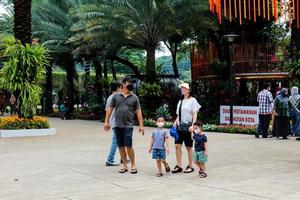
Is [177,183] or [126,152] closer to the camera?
[177,183]

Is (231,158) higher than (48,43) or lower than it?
lower

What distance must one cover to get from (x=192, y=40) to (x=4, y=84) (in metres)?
17.5

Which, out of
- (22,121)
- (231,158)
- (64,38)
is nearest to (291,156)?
(231,158)

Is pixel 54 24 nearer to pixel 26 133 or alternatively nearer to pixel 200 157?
pixel 26 133

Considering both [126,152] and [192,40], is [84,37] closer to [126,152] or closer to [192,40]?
[192,40]

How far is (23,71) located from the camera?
713 inches

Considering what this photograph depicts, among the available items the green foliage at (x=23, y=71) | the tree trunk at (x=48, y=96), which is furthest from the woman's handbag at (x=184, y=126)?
the tree trunk at (x=48, y=96)

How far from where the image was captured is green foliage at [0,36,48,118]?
17.9 meters

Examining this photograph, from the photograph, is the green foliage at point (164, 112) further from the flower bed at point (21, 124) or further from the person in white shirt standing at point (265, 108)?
the person in white shirt standing at point (265, 108)

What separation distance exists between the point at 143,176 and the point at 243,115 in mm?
11384

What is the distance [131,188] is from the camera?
7.88 meters

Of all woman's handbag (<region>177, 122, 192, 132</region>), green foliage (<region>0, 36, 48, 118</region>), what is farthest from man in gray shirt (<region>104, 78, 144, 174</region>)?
green foliage (<region>0, 36, 48, 118</region>)

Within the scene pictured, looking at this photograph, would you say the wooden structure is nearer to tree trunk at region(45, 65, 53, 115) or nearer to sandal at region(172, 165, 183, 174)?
tree trunk at region(45, 65, 53, 115)

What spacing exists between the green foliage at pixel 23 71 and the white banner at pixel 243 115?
7.49 m
